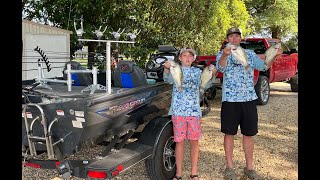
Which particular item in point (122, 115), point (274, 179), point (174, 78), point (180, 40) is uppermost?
point (180, 40)

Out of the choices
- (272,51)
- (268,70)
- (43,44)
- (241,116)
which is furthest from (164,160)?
(43,44)

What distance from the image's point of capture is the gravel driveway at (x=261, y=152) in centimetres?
473

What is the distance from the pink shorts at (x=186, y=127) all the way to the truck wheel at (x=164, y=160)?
0.16 metres

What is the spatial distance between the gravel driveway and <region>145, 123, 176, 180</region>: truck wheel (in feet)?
1.28

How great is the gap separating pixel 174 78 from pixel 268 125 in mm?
4467

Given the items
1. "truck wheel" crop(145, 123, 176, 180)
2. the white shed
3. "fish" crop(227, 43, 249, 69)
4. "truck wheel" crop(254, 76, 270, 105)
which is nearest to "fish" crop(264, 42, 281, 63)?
"fish" crop(227, 43, 249, 69)

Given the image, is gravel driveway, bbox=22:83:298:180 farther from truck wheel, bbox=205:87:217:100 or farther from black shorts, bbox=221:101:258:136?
black shorts, bbox=221:101:258:136

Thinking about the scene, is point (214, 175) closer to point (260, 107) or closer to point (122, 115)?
point (122, 115)

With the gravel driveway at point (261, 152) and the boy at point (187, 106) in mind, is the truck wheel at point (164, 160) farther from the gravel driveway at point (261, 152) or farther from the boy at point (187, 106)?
the gravel driveway at point (261, 152)

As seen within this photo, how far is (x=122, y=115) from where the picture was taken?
3844mm

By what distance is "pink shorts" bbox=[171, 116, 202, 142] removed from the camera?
13.4 feet

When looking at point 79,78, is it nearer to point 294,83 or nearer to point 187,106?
point 187,106

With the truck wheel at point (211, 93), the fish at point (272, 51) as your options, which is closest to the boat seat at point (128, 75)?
the fish at point (272, 51)
